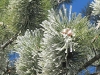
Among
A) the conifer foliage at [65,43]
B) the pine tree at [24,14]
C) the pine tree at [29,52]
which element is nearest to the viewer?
the conifer foliage at [65,43]

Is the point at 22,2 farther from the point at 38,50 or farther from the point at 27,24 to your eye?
the point at 38,50

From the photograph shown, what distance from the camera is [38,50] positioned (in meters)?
1.26

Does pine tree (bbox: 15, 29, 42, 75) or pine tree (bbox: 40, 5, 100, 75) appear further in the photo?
pine tree (bbox: 15, 29, 42, 75)

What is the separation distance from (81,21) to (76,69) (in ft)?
0.53

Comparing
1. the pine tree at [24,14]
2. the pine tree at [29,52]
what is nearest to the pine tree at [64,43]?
the pine tree at [29,52]

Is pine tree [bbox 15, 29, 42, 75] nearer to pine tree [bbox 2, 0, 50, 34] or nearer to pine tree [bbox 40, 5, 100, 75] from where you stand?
pine tree [bbox 40, 5, 100, 75]

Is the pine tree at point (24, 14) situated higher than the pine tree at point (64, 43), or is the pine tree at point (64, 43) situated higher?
the pine tree at point (24, 14)

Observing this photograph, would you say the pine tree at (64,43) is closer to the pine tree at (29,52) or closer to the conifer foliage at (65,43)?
the conifer foliage at (65,43)

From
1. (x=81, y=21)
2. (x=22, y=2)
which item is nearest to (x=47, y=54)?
(x=81, y=21)

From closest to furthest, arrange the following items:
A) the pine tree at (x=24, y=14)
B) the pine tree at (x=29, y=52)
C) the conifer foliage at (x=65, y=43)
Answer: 1. the conifer foliage at (x=65, y=43)
2. the pine tree at (x=29, y=52)
3. the pine tree at (x=24, y=14)

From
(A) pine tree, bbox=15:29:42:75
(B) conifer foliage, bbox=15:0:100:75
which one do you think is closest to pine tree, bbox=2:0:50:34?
(A) pine tree, bbox=15:29:42:75

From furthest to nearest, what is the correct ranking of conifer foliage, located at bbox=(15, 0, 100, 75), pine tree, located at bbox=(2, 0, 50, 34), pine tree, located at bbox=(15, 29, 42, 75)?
pine tree, located at bbox=(2, 0, 50, 34) → pine tree, located at bbox=(15, 29, 42, 75) → conifer foliage, located at bbox=(15, 0, 100, 75)

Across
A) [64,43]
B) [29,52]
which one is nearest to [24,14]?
[29,52]

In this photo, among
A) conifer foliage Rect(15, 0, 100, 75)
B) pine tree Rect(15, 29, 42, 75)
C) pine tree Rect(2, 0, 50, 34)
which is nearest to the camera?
conifer foliage Rect(15, 0, 100, 75)
